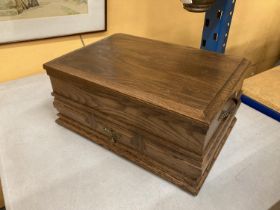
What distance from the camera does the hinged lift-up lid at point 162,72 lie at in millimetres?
483

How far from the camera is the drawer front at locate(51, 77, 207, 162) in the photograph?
47 cm

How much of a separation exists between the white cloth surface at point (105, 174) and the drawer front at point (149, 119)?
0.36 ft

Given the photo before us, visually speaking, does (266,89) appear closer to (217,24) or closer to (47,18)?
(217,24)

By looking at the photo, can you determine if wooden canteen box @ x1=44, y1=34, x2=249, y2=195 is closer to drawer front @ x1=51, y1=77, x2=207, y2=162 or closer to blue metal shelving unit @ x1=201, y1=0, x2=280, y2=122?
drawer front @ x1=51, y1=77, x2=207, y2=162

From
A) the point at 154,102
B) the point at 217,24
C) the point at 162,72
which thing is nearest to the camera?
the point at 154,102

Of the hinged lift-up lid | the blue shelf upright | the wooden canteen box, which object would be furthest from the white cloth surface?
the blue shelf upright

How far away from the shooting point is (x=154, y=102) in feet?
1.58

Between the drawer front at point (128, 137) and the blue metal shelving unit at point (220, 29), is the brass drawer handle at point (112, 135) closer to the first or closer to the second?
the drawer front at point (128, 137)

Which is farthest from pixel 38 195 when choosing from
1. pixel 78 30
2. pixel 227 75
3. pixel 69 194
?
pixel 78 30

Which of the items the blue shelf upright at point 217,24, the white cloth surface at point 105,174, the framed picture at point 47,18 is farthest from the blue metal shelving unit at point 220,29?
the framed picture at point 47,18

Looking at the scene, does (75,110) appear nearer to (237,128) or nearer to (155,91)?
(155,91)

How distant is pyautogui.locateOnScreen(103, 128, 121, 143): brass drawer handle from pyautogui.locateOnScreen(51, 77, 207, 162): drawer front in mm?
39

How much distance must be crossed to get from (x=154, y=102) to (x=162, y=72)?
0.42 ft

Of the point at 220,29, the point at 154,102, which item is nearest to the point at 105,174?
the point at 154,102
